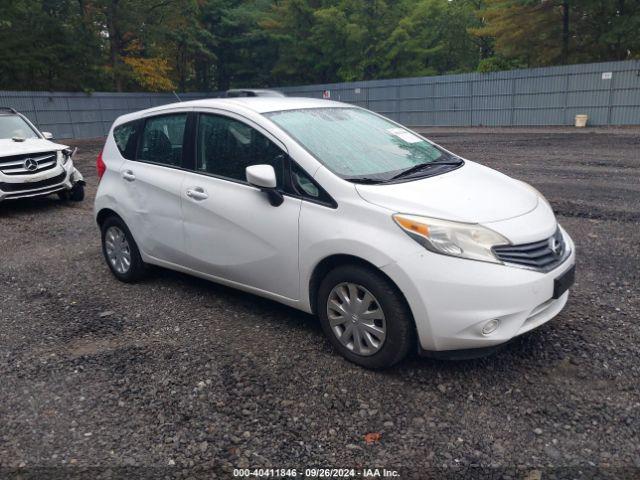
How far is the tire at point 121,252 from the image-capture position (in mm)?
5277

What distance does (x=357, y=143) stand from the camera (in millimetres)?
4168

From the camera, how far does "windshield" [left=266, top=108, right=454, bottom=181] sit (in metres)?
3.84

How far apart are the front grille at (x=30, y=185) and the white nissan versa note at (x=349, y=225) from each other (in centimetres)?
502

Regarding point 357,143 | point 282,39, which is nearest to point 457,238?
point 357,143

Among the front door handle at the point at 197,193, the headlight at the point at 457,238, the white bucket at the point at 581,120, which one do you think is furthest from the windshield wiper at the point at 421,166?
the white bucket at the point at 581,120

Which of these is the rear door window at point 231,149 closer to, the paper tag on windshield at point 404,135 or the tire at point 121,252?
the paper tag on windshield at point 404,135

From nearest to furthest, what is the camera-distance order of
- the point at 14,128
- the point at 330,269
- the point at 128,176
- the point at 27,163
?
the point at 330,269 < the point at 128,176 < the point at 27,163 < the point at 14,128

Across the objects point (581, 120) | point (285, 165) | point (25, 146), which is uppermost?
point (285, 165)

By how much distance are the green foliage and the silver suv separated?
69.5 ft

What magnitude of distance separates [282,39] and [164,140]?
3543cm

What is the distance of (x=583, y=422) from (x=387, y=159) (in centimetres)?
214

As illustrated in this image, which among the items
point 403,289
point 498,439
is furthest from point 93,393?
point 498,439

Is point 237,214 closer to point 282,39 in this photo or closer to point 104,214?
point 104,214

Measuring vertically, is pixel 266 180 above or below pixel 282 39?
below
